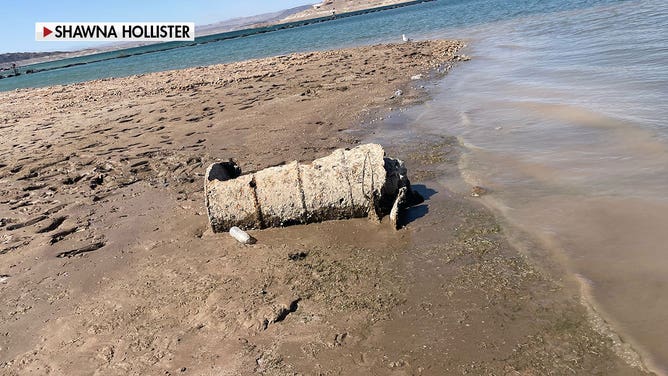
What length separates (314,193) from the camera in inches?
210

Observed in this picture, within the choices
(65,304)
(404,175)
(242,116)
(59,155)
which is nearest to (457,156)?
(404,175)

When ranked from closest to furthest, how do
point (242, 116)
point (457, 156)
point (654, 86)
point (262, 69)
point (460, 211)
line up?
1. point (460, 211)
2. point (457, 156)
3. point (654, 86)
4. point (242, 116)
5. point (262, 69)

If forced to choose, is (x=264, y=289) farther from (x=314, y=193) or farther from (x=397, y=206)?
(x=397, y=206)

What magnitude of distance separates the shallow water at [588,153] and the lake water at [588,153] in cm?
1

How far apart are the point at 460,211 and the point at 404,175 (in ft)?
2.58

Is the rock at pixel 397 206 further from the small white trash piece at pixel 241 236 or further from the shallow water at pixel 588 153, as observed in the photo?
the small white trash piece at pixel 241 236

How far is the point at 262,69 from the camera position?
19875 mm

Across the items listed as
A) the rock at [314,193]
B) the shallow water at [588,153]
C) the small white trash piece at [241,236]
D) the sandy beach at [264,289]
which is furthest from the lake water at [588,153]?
the small white trash piece at [241,236]

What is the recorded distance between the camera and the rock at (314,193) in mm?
5270

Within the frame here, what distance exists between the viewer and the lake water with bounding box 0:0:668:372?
3826 millimetres

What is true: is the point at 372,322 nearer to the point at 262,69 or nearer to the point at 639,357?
the point at 639,357

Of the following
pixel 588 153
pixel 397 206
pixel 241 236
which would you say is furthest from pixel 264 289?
pixel 588 153

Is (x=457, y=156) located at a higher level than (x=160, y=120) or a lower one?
lower

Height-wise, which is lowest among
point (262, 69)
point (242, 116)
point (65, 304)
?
point (65, 304)
